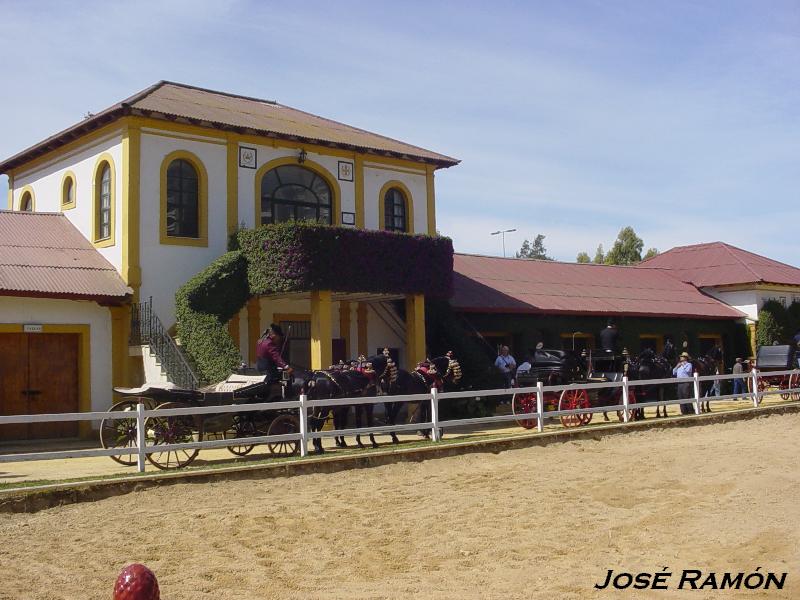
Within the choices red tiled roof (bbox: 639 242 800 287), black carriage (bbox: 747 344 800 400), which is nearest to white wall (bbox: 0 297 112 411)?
black carriage (bbox: 747 344 800 400)

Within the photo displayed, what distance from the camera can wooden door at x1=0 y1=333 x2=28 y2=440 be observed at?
18.3 m

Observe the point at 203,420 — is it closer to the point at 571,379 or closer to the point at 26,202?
the point at 571,379

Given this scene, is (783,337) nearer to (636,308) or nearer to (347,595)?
(636,308)

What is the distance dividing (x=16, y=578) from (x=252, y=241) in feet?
41.9

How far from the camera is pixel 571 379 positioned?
19.4 metres

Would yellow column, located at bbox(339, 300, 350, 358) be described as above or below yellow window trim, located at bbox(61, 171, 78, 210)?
below

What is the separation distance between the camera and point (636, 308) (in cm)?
3056

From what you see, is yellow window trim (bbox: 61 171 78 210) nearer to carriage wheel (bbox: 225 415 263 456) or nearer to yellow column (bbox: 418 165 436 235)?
yellow column (bbox: 418 165 436 235)

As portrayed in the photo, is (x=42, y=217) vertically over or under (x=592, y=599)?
over

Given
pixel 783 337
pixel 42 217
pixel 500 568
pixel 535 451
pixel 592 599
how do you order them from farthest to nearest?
pixel 783 337 → pixel 42 217 → pixel 535 451 → pixel 500 568 → pixel 592 599

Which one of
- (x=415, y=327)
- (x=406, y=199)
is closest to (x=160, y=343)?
(x=415, y=327)

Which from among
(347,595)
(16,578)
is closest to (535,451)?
(347,595)

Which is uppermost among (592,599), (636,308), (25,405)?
(636,308)

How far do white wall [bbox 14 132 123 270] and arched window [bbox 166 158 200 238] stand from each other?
1122mm
